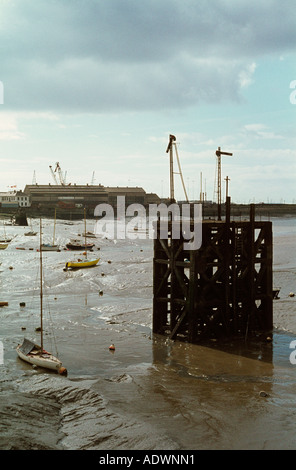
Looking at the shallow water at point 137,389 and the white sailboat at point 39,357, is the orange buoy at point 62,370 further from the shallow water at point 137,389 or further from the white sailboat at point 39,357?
the shallow water at point 137,389

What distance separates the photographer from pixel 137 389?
49.4 ft

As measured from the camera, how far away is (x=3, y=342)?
68.3 ft

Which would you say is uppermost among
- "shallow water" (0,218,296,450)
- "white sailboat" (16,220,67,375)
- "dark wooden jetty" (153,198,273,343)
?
"dark wooden jetty" (153,198,273,343)

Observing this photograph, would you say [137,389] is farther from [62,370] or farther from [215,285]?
[215,285]

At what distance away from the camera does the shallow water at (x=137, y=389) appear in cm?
1183

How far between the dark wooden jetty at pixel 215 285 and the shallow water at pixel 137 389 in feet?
3.19

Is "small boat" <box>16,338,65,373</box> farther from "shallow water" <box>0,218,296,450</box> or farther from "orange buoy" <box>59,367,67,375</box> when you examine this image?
"shallow water" <box>0,218,296,450</box>

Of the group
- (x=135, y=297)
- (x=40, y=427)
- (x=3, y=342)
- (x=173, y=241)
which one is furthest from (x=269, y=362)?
(x=135, y=297)

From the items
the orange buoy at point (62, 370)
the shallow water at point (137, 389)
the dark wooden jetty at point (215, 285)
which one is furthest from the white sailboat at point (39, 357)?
the dark wooden jetty at point (215, 285)

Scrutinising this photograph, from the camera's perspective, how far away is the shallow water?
38.8 feet

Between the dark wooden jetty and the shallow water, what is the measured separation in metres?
0.97

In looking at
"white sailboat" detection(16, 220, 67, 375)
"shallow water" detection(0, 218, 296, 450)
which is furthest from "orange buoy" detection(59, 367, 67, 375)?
"shallow water" detection(0, 218, 296, 450)

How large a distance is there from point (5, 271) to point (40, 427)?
107ft
